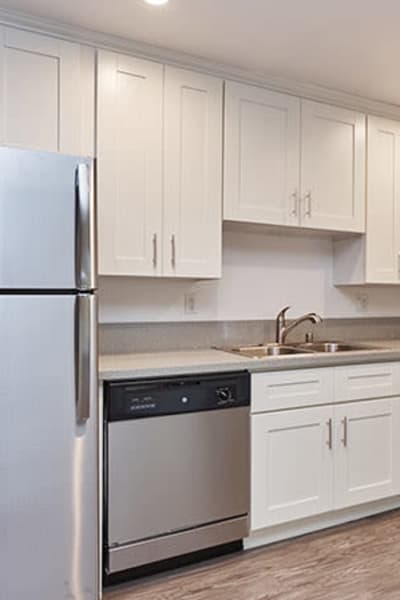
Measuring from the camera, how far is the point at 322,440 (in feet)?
8.23

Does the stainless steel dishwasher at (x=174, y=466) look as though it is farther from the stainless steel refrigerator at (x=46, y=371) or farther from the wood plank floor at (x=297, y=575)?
the stainless steel refrigerator at (x=46, y=371)

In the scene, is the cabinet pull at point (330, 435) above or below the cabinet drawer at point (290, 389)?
below

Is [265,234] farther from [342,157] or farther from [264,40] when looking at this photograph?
[264,40]

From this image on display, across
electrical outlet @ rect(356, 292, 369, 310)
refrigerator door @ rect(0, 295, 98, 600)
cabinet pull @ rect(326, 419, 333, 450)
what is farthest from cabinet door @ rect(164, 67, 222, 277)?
electrical outlet @ rect(356, 292, 369, 310)

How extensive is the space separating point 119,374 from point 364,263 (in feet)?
5.99

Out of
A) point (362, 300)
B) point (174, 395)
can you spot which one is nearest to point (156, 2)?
point (174, 395)

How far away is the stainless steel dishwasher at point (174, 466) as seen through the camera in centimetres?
201

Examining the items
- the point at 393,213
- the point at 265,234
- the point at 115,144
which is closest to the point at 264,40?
the point at 115,144

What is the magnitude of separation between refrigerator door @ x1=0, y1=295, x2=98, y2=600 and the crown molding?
1274 millimetres

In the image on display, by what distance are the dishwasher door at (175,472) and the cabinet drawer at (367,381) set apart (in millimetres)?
598

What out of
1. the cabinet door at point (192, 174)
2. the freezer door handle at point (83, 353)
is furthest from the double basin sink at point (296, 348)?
the freezer door handle at point (83, 353)

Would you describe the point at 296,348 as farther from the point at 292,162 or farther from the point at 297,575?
the point at 297,575

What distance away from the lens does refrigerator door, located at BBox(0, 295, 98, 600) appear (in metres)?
1.64

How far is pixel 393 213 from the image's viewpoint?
3.16 meters
